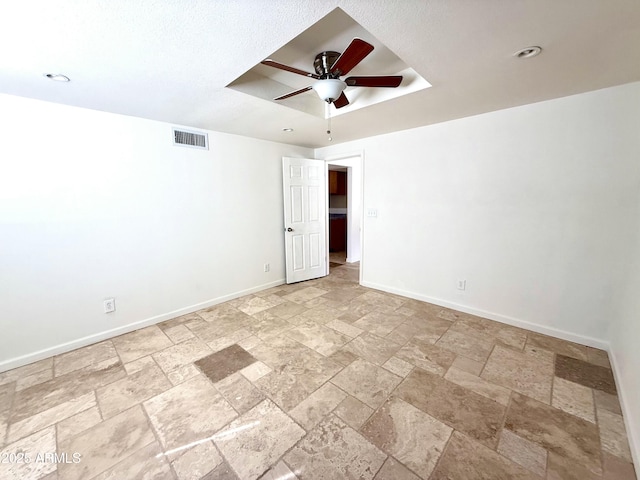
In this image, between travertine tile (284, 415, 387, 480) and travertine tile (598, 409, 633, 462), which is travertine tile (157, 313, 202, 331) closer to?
travertine tile (284, 415, 387, 480)

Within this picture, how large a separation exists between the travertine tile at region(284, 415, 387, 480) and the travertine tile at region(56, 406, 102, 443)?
1.32 m

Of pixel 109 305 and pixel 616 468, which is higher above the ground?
pixel 109 305

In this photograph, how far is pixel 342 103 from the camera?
2326mm

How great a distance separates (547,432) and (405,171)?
2820 millimetres

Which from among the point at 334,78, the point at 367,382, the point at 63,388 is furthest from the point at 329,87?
the point at 63,388

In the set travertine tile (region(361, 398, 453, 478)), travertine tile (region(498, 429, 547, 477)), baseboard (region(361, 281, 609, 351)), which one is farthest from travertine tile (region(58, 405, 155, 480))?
baseboard (region(361, 281, 609, 351))

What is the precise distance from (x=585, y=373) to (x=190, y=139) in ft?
14.5

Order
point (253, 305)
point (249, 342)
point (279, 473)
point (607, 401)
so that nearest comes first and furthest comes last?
point (279, 473), point (607, 401), point (249, 342), point (253, 305)

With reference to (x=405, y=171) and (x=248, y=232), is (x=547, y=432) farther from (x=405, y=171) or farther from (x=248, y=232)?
(x=248, y=232)

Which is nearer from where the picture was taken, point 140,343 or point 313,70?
point 313,70

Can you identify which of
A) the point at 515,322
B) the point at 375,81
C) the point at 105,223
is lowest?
the point at 515,322

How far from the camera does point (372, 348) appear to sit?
2.38m

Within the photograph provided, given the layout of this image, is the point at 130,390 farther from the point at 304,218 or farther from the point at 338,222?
the point at 338,222

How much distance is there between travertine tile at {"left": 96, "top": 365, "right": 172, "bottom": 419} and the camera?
5.77 feet
